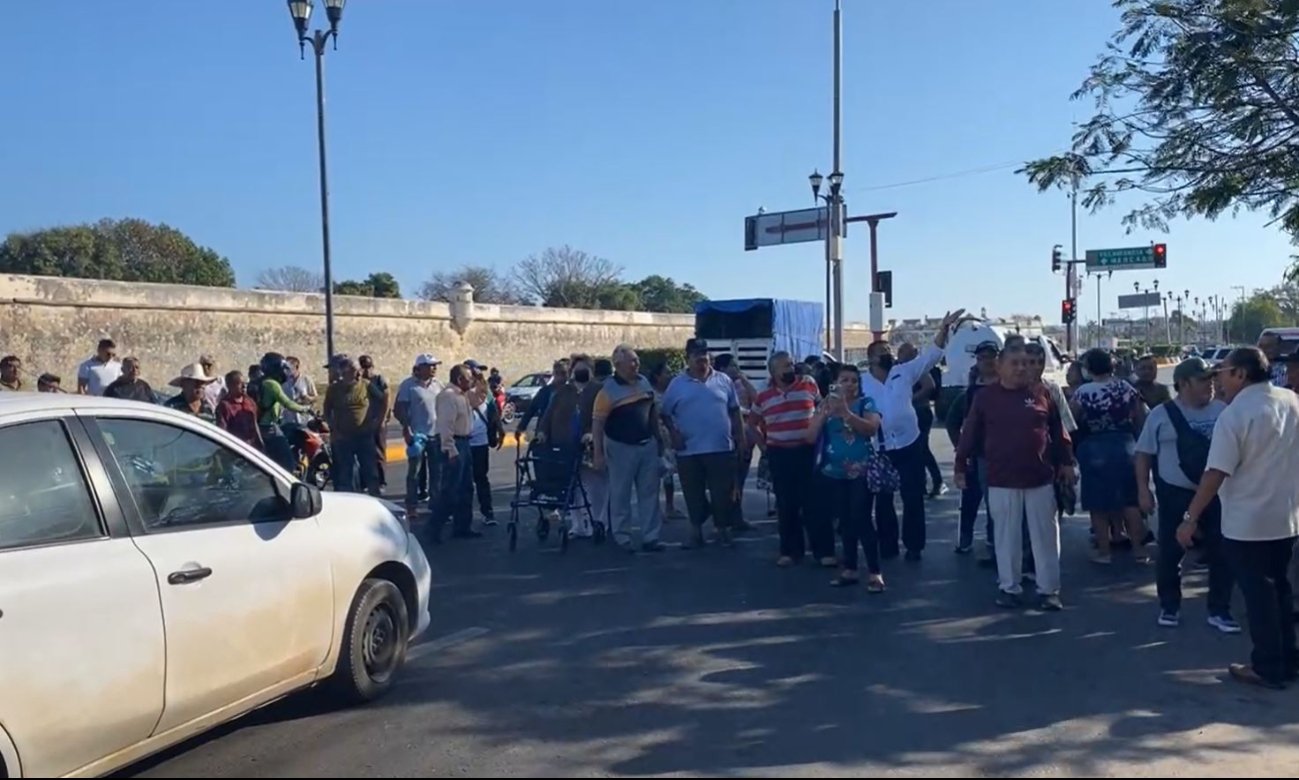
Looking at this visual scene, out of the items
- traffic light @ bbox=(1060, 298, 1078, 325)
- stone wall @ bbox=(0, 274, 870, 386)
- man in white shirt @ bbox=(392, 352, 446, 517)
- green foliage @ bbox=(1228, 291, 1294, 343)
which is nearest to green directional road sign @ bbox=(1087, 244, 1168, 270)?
traffic light @ bbox=(1060, 298, 1078, 325)

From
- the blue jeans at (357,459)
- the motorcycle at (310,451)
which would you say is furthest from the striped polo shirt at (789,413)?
the motorcycle at (310,451)

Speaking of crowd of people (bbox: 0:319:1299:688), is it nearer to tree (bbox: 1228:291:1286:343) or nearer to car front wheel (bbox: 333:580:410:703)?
car front wheel (bbox: 333:580:410:703)

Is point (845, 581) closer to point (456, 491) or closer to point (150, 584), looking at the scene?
point (456, 491)

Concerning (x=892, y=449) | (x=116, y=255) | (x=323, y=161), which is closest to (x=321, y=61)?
(x=323, y=161)

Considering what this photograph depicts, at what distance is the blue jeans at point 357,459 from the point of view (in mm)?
11438

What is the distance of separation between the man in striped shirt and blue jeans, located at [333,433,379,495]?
451 centimetres

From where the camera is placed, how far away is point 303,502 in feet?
16.8

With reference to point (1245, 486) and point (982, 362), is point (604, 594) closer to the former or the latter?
point (982, 362)

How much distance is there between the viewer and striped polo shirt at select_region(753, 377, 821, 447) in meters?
9.22

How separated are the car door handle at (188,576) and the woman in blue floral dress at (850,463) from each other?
488 cm

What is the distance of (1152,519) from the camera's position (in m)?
10.9

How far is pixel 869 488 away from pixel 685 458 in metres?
2.40

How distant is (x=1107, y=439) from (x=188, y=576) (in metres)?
7.25

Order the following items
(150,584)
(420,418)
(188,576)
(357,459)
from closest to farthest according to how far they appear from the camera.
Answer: (150,584)
(188,576)
(420,418)
(357,459)
